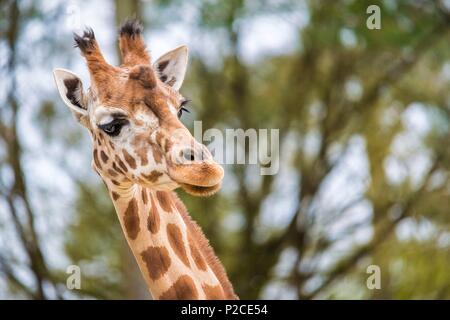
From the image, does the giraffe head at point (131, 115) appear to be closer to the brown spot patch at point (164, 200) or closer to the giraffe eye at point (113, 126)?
the giraffe eye at point (113, 126)

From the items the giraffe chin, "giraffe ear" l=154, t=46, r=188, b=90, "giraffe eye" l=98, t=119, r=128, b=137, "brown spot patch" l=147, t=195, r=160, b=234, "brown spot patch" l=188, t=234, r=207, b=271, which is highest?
"giraffe ear" l=154, t=46, r=188, b=90

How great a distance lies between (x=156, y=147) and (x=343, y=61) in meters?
10.7

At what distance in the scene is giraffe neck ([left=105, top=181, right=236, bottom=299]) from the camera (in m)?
4.26

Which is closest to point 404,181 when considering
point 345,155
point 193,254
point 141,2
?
point 345,155

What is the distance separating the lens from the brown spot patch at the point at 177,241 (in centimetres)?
437

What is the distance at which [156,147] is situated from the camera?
13.0 feet

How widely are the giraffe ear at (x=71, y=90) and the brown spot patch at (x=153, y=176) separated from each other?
546 millimetres

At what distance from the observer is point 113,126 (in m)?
4.07

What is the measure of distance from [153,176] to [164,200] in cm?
55

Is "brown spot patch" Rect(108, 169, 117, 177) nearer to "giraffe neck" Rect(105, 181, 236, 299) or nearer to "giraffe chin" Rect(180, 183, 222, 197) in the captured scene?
"giraffe neck" Rect(105, 181, 236, 299)

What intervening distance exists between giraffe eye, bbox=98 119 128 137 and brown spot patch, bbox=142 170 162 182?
10.3 inches

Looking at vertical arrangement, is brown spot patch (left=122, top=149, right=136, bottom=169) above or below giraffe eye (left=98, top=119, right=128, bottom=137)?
below

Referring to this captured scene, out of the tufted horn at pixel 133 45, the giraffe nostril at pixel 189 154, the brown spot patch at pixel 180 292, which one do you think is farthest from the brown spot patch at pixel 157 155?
the brown spot patch at pixel 180 292

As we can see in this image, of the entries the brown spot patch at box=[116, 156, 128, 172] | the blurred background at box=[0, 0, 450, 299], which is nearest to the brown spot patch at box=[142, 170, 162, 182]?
the brown spot patch at box=[116, 156, 128, 172]
